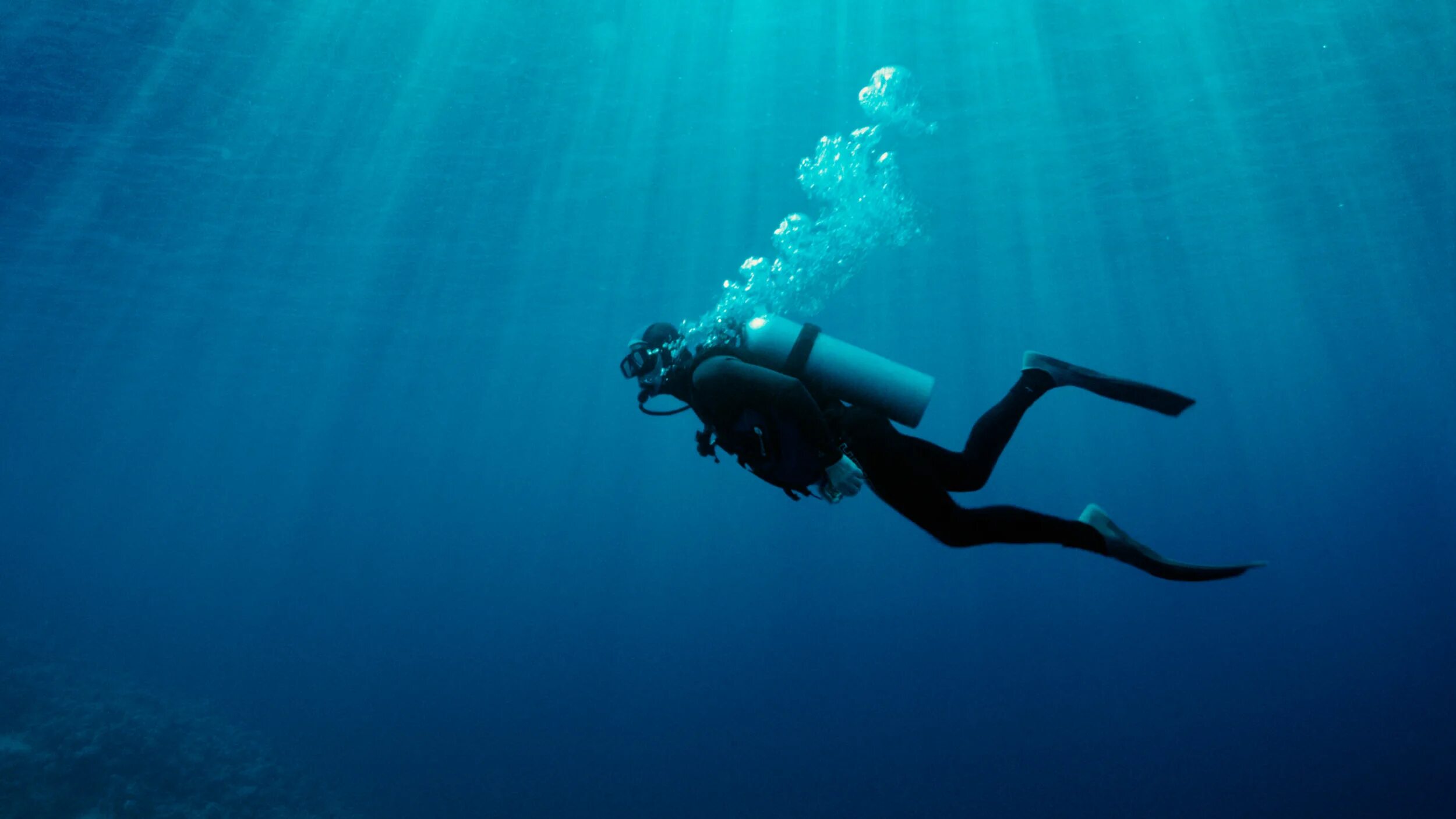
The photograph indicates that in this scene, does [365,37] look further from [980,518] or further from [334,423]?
[334,423]

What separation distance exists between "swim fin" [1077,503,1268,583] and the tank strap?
5.21 ft

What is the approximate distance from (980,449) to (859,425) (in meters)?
0.73

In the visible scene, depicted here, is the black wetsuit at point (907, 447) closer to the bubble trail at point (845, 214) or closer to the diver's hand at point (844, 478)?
the diver's hand at point (844, 478)

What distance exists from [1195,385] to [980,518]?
203 feet

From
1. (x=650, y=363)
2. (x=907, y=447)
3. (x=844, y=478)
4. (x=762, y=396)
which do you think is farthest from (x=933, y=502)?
(x=650, y=363)

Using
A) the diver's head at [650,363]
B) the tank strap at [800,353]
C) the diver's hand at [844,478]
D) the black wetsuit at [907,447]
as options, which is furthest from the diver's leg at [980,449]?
the diver's head at [650,363]

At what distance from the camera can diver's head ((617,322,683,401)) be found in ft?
12.3

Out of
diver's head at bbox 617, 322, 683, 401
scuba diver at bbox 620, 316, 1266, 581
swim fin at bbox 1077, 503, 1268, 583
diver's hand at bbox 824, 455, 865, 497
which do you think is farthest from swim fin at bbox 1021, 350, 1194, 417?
→ diver's head at bbox 617, 322, 683, 401

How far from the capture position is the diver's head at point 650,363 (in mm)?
3740

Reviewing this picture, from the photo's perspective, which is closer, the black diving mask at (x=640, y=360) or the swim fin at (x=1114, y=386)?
the black diving mask at (x=640, y=360)

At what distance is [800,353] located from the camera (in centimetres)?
366

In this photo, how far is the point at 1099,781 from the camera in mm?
25750

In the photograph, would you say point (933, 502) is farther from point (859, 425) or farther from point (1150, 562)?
point (1150, 562)

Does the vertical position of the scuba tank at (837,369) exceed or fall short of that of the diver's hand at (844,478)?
it exceeds it
